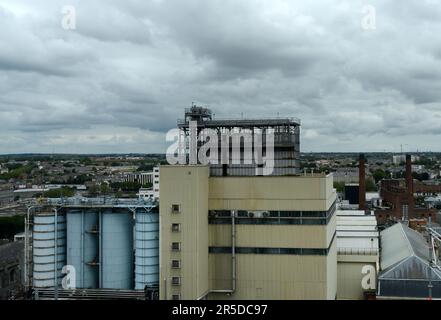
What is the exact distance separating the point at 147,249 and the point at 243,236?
17.9 feet

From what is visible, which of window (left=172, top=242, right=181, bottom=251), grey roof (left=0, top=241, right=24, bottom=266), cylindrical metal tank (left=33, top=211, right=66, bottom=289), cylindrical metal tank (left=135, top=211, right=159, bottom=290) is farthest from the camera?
grey roof (left=0, top=241, right=24, bottom=266)

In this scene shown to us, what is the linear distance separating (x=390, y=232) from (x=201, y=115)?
32472 millimetres

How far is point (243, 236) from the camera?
88.3 feet

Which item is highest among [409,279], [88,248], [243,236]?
[243,236]

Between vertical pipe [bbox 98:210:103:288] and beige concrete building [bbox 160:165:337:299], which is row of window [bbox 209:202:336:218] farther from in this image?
vertical pipe [bbox 98:210:103:288]

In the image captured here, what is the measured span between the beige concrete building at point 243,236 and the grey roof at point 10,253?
25.6 metres

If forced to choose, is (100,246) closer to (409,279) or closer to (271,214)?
(271,214)

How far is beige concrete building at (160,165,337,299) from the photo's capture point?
25.8 meters

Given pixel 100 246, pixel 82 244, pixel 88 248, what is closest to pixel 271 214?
pixel 100 246

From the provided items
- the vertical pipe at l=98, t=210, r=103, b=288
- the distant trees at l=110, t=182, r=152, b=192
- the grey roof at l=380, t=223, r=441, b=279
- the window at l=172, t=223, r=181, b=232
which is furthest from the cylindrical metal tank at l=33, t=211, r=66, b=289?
the distant trees at l=110, t=182, r=152, b=192

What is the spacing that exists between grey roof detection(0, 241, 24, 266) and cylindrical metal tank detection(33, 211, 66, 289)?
19154 mm

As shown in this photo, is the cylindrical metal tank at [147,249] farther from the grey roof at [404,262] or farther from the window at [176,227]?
the grey roof at [404,262]

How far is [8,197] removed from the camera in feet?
398
